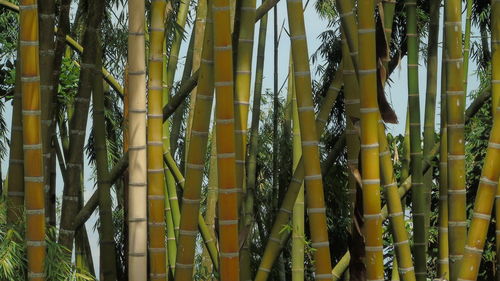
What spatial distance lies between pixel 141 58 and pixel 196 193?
486 millimetres

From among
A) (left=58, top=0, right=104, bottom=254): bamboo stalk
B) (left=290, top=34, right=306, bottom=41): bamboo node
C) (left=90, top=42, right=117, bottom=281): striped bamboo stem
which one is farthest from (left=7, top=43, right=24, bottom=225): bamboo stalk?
(left=290, top=34, right=306, bottom=41): bamboo node

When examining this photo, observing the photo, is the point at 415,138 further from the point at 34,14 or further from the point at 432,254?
the point at 432,254

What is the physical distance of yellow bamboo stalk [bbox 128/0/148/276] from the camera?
3100 mm

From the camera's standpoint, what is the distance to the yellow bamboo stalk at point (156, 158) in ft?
10.3

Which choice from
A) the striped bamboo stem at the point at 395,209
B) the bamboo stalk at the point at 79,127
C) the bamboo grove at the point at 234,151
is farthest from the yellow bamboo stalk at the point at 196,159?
the bamboo stalk at the point at 79,127

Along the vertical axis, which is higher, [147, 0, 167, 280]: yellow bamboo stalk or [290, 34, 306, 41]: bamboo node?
[290, 34, 306, 41]: bamboo node

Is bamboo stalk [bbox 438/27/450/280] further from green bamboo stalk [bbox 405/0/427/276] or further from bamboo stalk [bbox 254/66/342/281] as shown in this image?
bamboo stalk [bbox 254/66/342/281]

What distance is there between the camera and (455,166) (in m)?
3.40

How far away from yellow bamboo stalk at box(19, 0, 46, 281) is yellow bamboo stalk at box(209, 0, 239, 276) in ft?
1.96

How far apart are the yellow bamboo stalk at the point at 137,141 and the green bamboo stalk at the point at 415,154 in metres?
1.26

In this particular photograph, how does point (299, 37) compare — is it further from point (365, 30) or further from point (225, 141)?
point (225, 141)

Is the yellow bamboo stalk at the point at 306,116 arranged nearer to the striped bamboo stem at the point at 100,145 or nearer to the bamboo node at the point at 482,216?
the bamboo node at the point at 482,216

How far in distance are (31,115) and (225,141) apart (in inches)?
25.4

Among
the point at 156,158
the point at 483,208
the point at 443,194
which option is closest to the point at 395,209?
the point at 483,208
